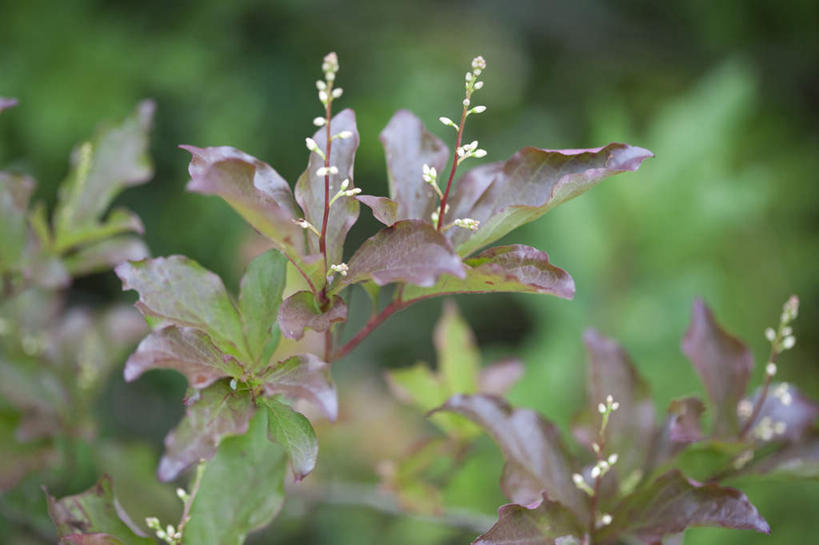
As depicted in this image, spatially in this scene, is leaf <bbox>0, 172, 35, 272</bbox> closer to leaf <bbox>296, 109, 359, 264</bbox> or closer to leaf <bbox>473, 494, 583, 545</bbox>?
leaf <bbox>296, 109, 359, 264</bbox>

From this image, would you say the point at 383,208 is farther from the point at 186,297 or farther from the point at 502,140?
the point at 502,140

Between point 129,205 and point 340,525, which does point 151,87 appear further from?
point 340,525

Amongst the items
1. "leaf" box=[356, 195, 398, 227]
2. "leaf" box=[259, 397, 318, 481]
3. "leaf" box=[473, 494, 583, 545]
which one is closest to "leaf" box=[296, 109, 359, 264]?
"leaf" box=[356, 195, 398, 227]

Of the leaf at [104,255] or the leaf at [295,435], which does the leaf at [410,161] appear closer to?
the leaf at [295,435]

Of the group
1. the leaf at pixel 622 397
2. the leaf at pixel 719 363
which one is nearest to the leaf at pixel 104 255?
the leaf at pixel 622 397

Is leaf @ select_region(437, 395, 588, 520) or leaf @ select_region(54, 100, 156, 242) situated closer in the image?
leaf @ select_region(437, 395, 588, 520)

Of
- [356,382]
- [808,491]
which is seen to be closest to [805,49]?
[808,491]

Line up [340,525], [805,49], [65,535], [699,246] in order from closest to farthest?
[65,535] < [340,525] < [699,246] < [805,49]
